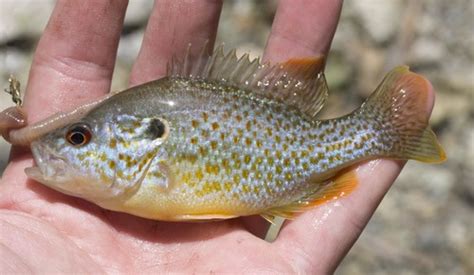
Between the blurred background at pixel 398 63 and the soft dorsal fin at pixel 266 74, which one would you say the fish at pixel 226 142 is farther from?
the blurred background at pixel 398 63

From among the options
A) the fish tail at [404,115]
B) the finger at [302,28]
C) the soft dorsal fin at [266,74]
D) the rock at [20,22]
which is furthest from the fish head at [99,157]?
the rock at [20,22]

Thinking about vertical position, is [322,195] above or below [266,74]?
below

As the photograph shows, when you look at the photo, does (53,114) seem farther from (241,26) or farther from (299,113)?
(241,26)

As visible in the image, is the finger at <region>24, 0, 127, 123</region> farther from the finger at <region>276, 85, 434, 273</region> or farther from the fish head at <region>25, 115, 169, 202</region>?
the finger at <region>276, 85, 434, 273</region>

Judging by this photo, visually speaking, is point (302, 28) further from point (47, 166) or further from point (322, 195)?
point (47, 166)

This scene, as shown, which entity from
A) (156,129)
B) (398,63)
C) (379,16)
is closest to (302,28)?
(156,129)

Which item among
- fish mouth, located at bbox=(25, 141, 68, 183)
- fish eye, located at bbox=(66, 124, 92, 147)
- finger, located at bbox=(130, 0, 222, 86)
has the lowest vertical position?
fish mouth, located at bbox=(25, 141, 68, 183)

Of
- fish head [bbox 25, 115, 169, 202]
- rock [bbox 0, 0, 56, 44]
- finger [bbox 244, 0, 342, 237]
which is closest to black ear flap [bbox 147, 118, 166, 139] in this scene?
fish head [bbox 25, 115, 169, 202]

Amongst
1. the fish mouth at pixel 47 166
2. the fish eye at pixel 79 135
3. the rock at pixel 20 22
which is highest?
the fish eye at pixel 79 135
